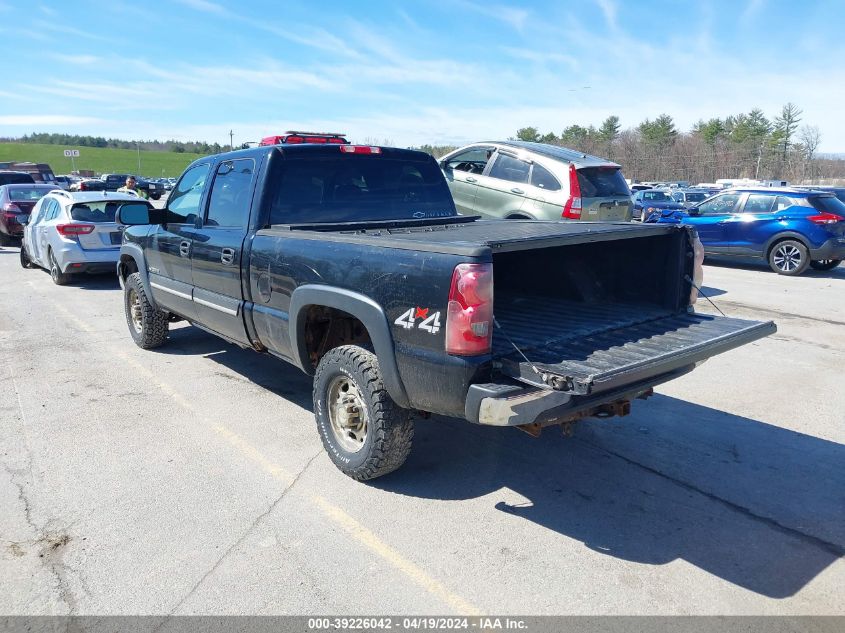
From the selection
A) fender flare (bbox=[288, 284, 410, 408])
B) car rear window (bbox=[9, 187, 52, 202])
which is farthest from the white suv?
fender flare (bbox=[288, 284, 410, 408])

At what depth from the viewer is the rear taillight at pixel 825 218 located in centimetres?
1267

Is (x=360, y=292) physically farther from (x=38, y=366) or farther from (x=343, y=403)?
(x=38, y=366)

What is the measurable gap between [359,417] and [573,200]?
20.0 feet

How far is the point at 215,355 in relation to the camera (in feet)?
23.3

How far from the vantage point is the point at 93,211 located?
36.9ft

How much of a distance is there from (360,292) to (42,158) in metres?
118

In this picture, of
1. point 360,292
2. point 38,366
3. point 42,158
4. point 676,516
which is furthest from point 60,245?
point 42,158

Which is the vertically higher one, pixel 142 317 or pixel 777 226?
pixel 777 226

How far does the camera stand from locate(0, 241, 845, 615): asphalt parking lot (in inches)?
121

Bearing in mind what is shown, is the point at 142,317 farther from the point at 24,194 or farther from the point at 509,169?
the point at 24,194

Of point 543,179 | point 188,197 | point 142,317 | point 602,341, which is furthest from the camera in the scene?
point 543,179

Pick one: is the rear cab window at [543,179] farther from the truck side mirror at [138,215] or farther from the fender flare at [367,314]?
the fender flare at [367,314]

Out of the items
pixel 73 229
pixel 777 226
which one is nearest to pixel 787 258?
pixel 777 226

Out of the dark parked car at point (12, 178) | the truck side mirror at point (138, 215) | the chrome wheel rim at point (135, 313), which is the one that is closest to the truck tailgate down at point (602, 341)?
the truck side mirror at point (138, 215)
